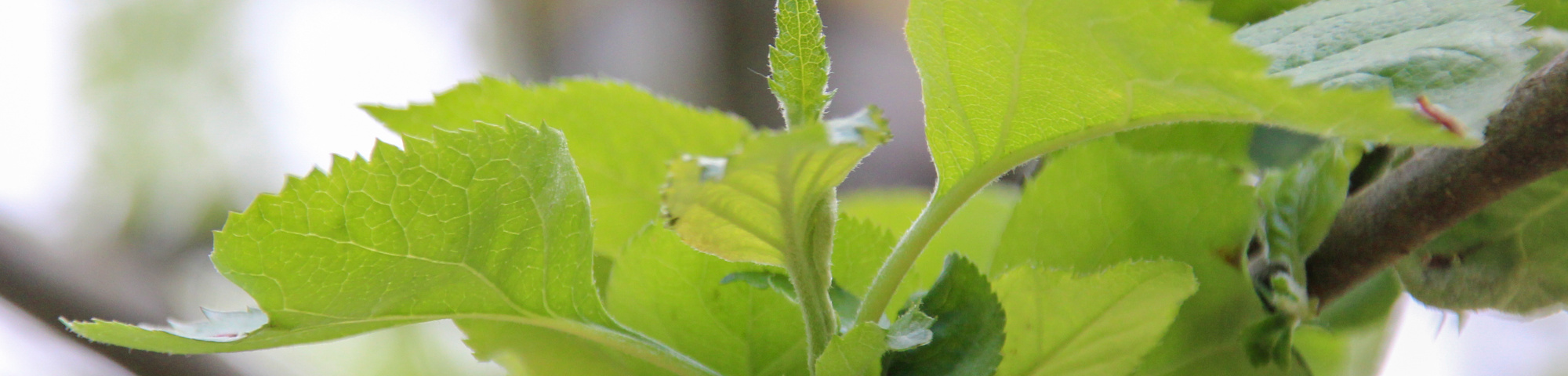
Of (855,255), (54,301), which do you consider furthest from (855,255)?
(54,301)

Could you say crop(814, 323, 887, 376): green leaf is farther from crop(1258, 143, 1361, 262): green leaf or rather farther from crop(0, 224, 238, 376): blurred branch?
crop(0, 224, 238, 376): blurred branch

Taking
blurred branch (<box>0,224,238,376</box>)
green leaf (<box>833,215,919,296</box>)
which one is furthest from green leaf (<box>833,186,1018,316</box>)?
blurred branch (<box>0,224,238,376</box>)

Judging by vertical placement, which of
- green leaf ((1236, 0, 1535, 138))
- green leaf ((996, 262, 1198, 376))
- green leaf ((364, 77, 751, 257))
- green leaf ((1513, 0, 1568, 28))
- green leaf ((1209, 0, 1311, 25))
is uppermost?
green leaf ((364, 77, 751, 257))

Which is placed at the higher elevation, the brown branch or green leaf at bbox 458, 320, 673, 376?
green leaf at bbox 458, 320, 673, 376

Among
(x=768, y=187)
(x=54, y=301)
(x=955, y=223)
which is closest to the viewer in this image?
(x=768, y=187)

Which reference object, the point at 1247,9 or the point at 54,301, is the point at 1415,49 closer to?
the point at 1247,9

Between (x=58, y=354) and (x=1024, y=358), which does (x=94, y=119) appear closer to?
(x=58, y=354)
